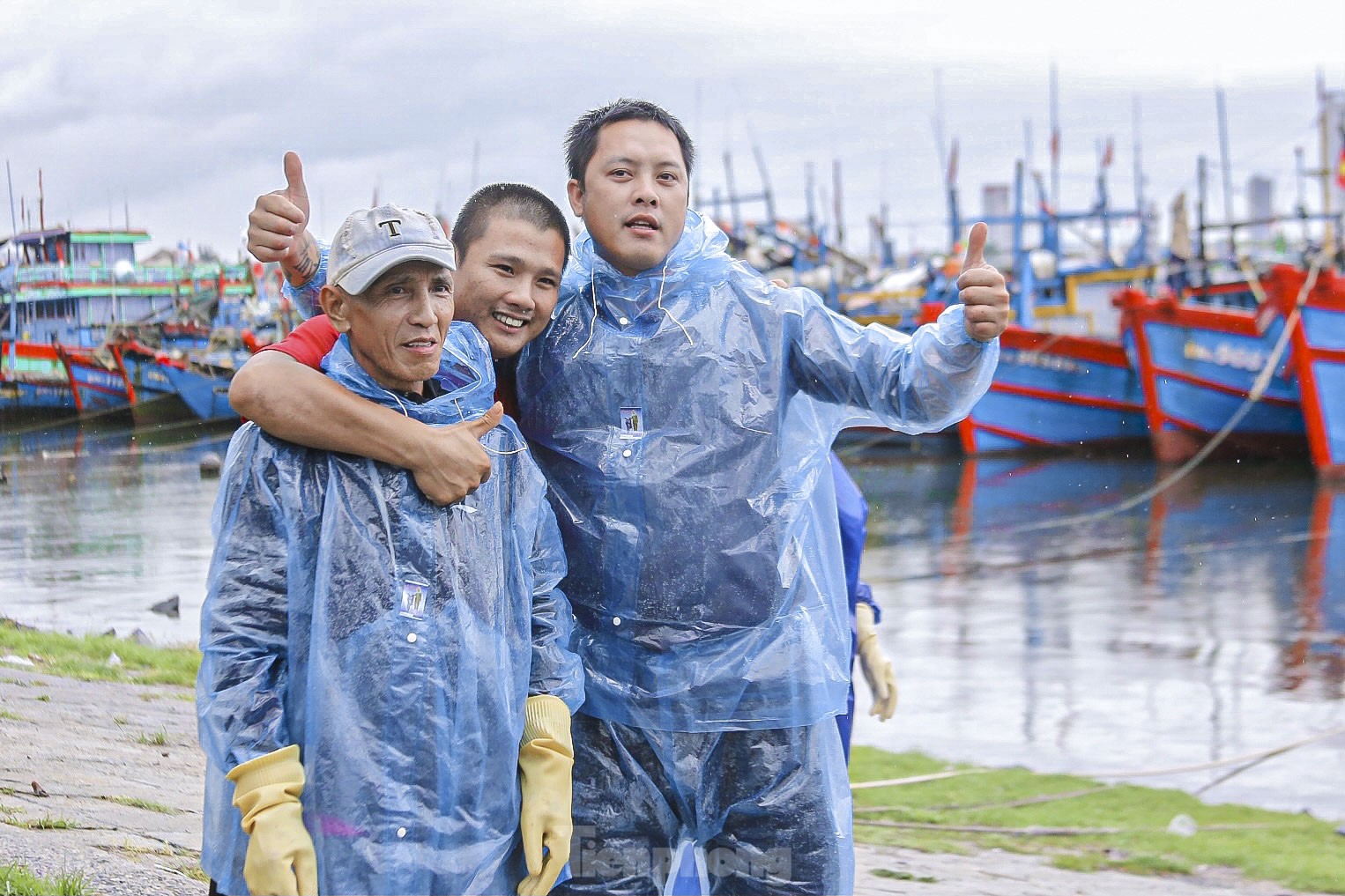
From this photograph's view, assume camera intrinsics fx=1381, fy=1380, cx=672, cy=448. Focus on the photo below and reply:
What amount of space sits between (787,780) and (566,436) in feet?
2.36

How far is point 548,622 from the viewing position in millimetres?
2146

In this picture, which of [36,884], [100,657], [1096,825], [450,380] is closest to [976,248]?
[450,380]

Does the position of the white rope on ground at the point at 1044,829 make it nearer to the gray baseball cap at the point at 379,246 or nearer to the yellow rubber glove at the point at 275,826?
the yellow rubber glove at the point at 275,826

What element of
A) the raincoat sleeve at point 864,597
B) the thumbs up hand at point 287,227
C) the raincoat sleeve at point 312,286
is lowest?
the raincoat sleeve at point 864,597

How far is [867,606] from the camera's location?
368cm

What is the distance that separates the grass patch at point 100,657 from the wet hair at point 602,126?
144 inches

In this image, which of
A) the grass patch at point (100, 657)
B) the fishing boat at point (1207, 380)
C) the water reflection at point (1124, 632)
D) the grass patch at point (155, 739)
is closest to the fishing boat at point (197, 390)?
the grass patch at point (100, 657)

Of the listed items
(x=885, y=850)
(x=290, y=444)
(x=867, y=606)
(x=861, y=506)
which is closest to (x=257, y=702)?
(x=290, y=444)

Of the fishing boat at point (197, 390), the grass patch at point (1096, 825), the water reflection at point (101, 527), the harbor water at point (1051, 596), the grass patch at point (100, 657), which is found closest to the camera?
the grass patch at point (1096, 825)

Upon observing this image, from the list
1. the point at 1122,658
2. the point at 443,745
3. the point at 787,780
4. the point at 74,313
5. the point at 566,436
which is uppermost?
the point at 74,313

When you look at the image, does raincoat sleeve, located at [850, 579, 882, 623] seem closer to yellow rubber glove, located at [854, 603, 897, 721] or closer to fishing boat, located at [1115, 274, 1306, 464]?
yellow rubber glove, located at [854, 603, 897, 721]

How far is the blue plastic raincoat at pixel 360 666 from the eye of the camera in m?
1.91

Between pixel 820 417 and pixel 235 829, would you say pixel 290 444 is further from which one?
pixel 820 417

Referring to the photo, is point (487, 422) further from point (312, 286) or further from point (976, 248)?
point (976, 248)
